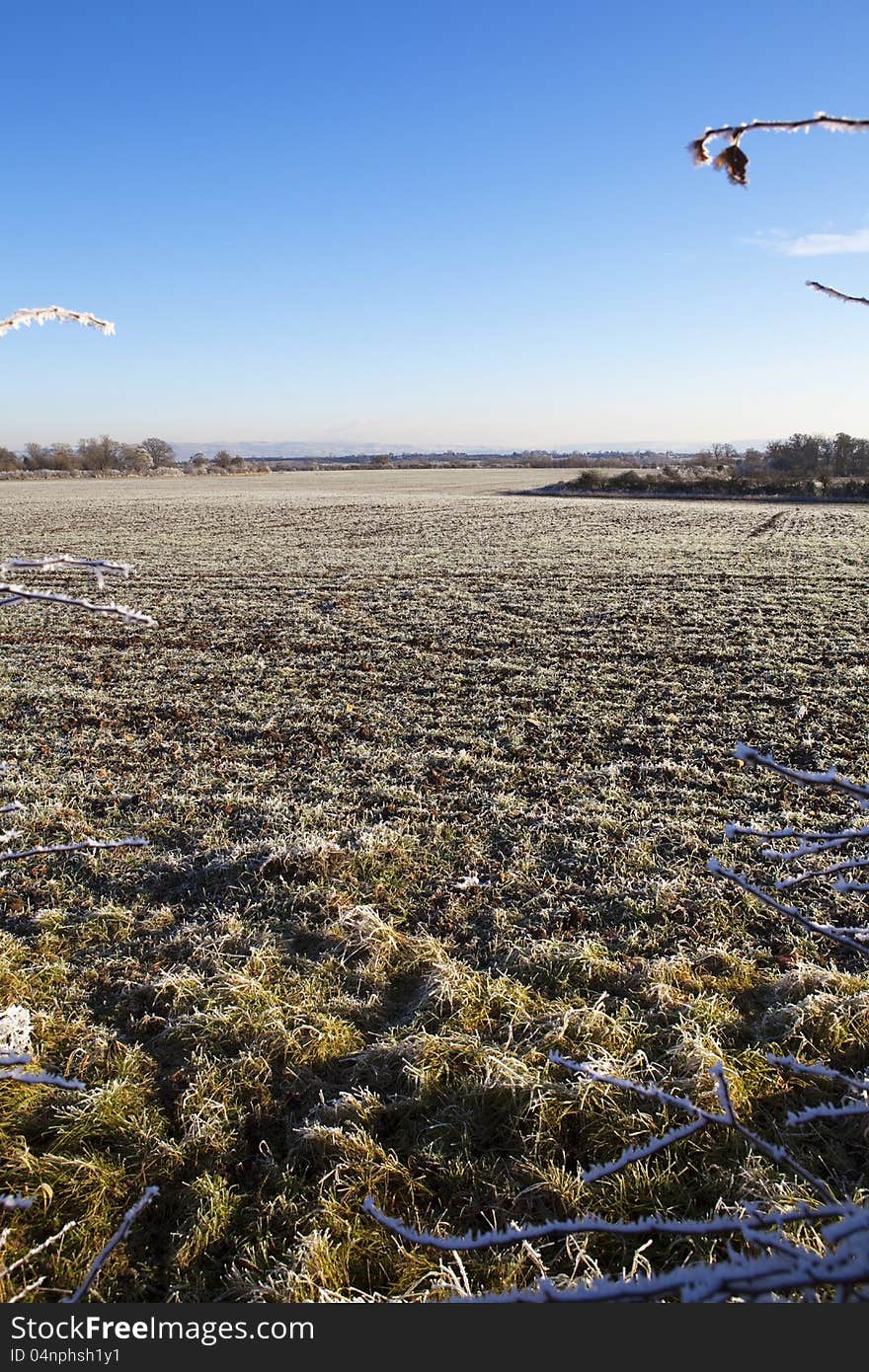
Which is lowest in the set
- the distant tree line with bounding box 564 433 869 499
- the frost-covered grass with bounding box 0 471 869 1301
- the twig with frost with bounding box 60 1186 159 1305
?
the frost-covered grass with bounding box 0 471 869 1301

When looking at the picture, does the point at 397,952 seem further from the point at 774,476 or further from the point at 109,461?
the point at 109,461

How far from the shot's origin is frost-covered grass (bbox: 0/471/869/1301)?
305 centimetres

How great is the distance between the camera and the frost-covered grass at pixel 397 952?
10.0 ft

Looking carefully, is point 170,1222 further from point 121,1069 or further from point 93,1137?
point 121,1069

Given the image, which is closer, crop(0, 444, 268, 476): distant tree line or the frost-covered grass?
the frost-covered grass

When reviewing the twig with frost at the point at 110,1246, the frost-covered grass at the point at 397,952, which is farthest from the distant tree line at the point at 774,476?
the twig with frost at the point at 110,1246

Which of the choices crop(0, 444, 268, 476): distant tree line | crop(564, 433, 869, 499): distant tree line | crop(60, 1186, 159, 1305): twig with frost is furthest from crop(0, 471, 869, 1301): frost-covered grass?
crop(0, 444, 268, 476): distant tree line

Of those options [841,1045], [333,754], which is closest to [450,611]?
[333,754]

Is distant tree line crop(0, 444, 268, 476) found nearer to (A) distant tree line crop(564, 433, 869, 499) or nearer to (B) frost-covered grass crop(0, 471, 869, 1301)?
(A) distant tree line crop(564, 433, 869, 499)

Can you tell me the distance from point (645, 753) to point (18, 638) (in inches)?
449

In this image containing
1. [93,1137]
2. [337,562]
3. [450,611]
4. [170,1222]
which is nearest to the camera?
[170,1222]

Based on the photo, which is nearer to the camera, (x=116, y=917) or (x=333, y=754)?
(x=116, y=917)

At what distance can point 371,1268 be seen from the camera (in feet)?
9.22

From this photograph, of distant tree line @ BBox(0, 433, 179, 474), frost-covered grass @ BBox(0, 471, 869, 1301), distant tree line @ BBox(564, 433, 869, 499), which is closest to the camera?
frost-covered grass @ BBox(0, 471, 869, 1301)
